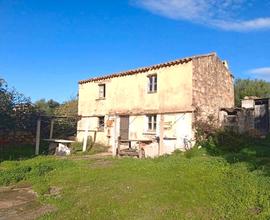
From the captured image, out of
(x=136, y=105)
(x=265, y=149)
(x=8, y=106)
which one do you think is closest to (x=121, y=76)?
(x=136, y=105)

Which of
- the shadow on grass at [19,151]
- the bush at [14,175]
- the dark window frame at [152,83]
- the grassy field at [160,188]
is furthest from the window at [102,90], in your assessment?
the bush at [14,175]

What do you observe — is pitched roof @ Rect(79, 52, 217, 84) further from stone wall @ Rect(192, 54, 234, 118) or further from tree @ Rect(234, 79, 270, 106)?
tree @ Rect(234, 79, 270, 106)

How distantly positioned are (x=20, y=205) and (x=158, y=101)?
42.6 ft

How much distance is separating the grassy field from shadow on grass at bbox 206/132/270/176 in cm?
4

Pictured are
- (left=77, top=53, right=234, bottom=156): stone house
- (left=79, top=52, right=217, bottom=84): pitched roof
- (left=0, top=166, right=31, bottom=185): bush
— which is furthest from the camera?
(left=79, top=52, right=217, bottom=84): pitched roof

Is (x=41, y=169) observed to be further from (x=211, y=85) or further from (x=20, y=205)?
(x=211, y=85)

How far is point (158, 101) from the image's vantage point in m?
20.8

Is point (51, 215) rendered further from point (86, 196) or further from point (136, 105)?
point (136, 105)

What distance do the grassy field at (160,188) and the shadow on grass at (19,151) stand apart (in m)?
5.75

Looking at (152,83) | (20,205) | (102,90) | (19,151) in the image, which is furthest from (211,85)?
(20,205)

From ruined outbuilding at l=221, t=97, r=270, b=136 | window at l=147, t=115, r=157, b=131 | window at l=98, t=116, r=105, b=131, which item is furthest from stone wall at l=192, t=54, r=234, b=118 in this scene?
window at l=98, t=116, r=105, b=131

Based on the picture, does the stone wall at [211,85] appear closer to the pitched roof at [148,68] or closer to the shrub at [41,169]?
the pitched roof at [148,68]

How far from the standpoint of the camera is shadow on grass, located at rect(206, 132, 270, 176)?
445 inches

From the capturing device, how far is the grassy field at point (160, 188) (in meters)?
7.55
